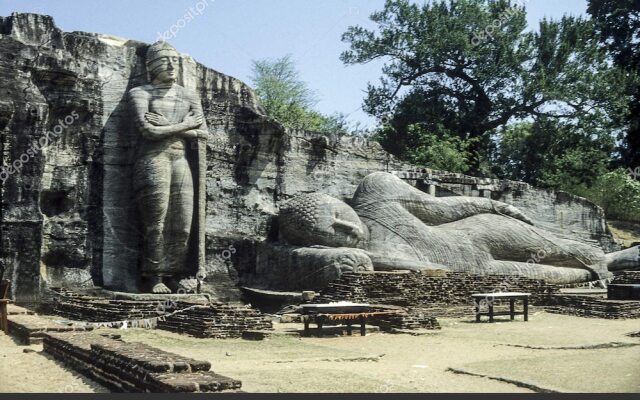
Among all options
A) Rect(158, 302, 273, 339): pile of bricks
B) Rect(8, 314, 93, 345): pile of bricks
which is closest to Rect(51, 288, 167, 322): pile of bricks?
Rect(158, 302, 273, 339): pile of bricks

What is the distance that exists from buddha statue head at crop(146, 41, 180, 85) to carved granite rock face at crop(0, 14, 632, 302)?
13.9 inches

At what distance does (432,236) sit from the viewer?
17656 mm

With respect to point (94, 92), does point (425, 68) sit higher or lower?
higher

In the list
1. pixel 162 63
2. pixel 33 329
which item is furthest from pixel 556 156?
pixel 33 329

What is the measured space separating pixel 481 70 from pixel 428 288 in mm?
17382

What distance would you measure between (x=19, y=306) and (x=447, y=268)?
27.9 feet

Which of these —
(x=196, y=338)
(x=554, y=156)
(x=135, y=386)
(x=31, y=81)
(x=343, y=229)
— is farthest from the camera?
(x=554, y=156)

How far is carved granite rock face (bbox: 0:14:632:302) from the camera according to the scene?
13.6m

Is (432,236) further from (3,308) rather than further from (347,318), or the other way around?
(3,308)

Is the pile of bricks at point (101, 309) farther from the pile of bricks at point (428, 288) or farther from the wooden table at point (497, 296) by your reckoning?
the wooden table at point (497, 296)

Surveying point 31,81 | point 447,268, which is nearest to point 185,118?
point 31,81

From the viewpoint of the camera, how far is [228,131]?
16984mm

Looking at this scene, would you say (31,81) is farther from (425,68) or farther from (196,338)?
(425,68)

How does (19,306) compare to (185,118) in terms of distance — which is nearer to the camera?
(19,306)
